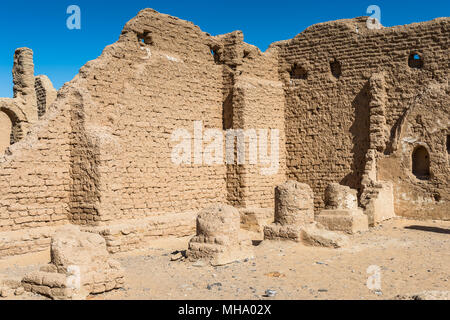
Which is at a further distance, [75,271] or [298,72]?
[298,72]

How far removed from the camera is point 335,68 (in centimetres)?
1405

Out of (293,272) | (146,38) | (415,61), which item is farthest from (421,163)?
(146,38)

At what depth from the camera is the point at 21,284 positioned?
6156mm

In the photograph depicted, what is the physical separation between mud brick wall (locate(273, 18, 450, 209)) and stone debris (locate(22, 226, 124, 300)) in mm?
8817

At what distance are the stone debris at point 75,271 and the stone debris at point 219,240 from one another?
6.00ft

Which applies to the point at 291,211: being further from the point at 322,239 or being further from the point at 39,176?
the point at 39,176

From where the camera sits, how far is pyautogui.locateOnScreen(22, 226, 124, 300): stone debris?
5.75 metres

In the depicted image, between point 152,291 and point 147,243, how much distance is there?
3931 millimetres

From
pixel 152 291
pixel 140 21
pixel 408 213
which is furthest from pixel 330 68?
pixel 152 291

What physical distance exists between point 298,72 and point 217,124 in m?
3.29

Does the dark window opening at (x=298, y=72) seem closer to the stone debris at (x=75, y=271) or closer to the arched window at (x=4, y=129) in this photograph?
the stone debris at (x=75, y=271)

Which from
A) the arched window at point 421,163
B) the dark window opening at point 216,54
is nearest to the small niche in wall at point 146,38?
the dark window opening at point 216,54

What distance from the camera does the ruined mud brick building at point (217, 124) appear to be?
9.51m

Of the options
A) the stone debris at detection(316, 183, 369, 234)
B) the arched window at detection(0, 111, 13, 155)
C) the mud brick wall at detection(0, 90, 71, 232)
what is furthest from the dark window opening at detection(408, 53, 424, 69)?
the arched window at detection(0, 111, 13, 155)
